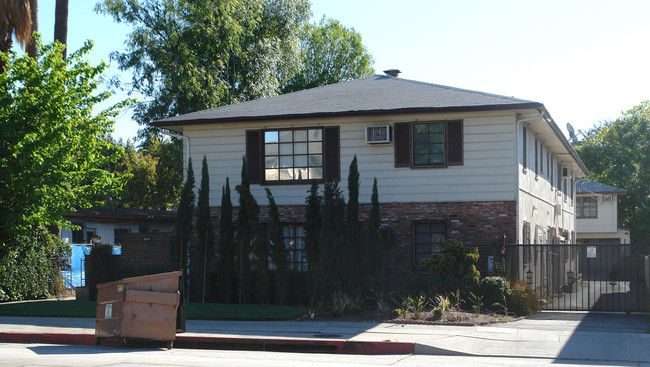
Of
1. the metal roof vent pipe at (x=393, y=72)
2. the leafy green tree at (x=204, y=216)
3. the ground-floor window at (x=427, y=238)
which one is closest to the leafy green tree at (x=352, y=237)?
the ground-floor window at (x=427, y=238)

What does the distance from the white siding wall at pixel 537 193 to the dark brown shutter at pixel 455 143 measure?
1533 mm

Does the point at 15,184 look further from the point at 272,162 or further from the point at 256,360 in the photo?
the point at 256,360

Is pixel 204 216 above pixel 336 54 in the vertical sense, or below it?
below

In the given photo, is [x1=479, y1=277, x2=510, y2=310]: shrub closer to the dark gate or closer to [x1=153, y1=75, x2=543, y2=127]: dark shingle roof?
the dark gate

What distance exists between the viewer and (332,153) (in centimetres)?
2062

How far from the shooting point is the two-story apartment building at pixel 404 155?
19266 mm

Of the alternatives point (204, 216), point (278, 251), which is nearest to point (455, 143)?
point (278, 251)

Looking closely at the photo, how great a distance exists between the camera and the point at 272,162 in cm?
2123

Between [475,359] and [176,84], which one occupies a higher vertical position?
[176,84]

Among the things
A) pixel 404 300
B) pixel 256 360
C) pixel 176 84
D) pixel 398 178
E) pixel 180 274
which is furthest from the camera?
pixel 176 84

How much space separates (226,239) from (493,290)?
725 cm

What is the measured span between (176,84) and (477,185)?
1632 centimetres

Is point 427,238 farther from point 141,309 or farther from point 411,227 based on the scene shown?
point 141,309

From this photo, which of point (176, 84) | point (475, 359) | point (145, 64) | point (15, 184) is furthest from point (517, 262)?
point (145, 64)
